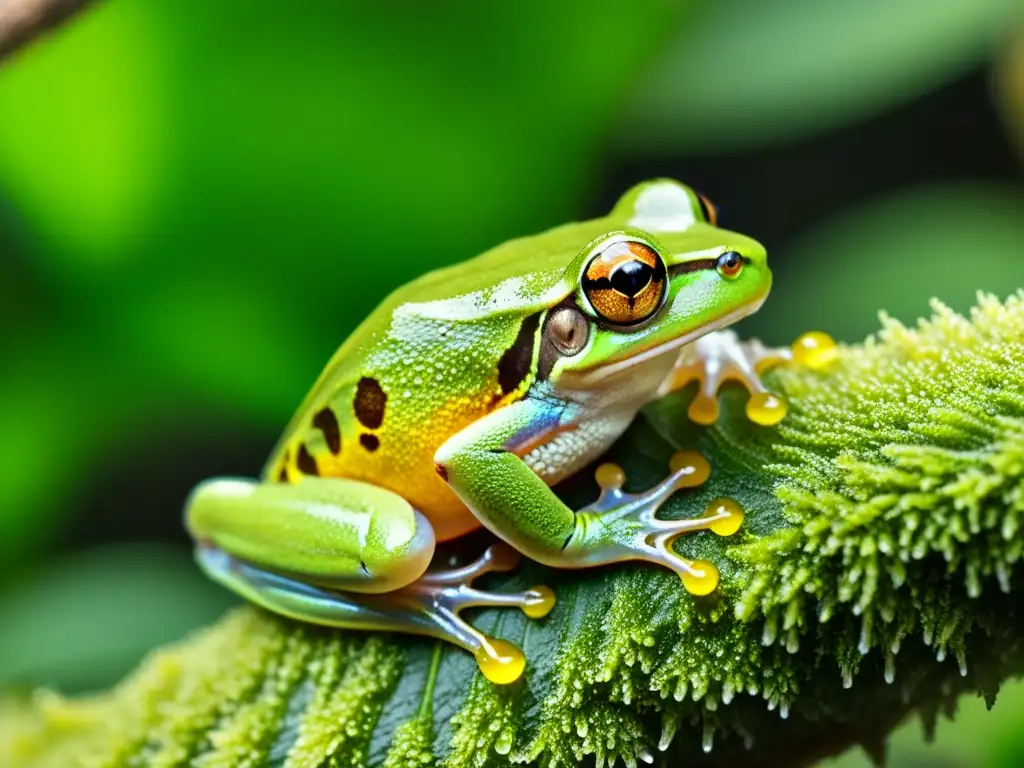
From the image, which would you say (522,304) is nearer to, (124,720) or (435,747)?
(435,747)

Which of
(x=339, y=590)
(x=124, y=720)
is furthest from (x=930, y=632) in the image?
(x=124, y=720)

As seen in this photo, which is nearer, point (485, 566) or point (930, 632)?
point (930, 632)

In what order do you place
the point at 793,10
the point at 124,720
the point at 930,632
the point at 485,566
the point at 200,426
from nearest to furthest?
1. the point at 930,632
2. the point at 485,566
3. the point at 124,720
4. the point at 793,10
5. the point at 200,426

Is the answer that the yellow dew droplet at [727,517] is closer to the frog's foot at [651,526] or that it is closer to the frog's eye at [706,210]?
the frog's foot at [651,526]

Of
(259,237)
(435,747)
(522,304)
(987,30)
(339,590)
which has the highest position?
(987,30)

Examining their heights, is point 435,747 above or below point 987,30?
below

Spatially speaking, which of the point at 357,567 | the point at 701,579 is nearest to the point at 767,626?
the point at 701,579

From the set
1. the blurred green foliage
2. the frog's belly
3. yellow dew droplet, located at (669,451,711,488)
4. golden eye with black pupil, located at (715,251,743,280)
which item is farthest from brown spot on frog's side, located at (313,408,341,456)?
the blurred green foliage

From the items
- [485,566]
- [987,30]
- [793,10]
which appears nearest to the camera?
[485,566]
